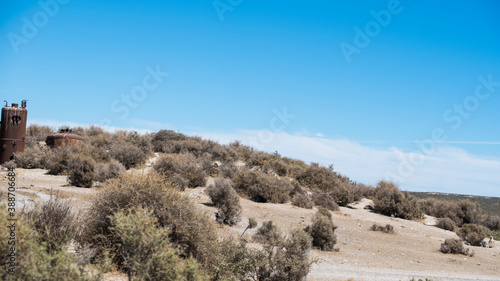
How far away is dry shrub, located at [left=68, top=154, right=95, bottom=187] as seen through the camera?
1961cm

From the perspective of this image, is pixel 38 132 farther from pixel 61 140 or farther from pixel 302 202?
pixel 302 202

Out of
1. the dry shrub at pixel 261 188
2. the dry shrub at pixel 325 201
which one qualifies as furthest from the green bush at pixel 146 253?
the dry shrub at pixel 325 201

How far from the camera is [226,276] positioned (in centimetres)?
741

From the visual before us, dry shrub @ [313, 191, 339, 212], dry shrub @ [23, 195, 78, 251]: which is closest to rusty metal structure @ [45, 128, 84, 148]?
dry shrub @ [313, 191, 339, 212]

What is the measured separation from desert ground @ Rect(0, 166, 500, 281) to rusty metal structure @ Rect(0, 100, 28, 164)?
1.78m

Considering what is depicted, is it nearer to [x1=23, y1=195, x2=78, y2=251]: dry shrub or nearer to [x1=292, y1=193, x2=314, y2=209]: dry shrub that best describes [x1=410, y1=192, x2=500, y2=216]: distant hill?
[x1=292, y1=193, x2=314, y2=209]: dry shrub

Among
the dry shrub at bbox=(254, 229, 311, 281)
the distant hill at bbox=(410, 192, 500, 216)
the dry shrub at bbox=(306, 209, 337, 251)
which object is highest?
the dry shrub at bbox=(254, 229, 311, 281)

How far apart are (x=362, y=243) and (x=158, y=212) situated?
12.3 metres

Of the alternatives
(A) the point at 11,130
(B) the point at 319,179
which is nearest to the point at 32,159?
(A) the point at 11,130

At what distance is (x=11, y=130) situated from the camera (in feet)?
75.9

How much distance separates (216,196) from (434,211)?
2137 cm

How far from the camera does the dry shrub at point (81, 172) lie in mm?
19609

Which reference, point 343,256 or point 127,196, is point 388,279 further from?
point 127,196

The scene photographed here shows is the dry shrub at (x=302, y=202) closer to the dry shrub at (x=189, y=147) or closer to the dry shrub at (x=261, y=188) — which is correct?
the dry shrub at (x=261, y=188)
